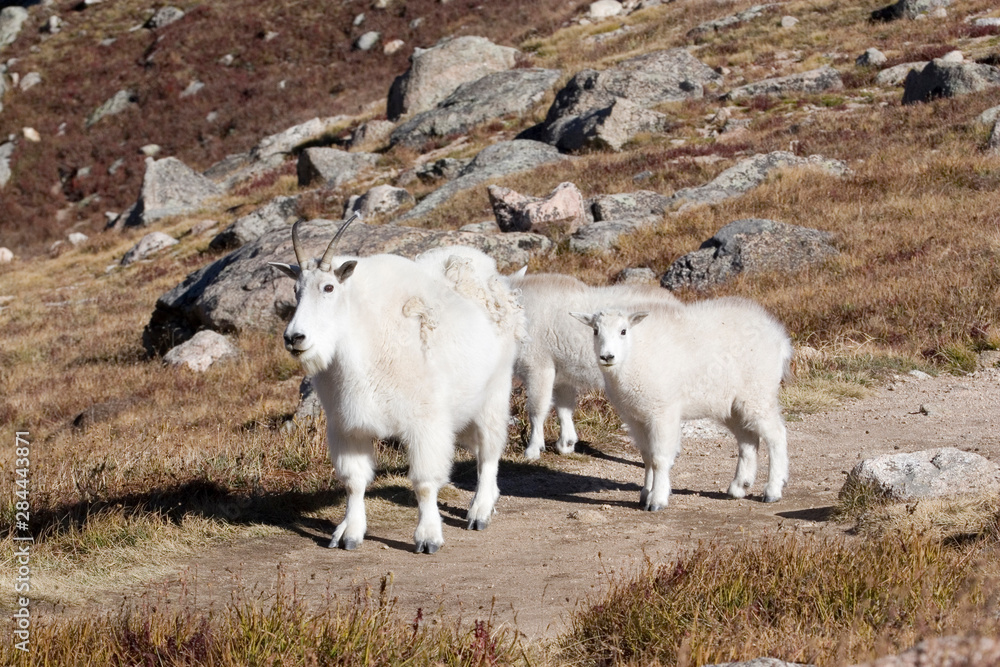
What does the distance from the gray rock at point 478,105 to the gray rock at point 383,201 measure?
8158 mm

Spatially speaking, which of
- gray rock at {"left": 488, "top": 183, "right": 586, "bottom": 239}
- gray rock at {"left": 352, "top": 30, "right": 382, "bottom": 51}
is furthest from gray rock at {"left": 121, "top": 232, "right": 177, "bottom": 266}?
gray rock at {"left": 352, "top": 30, "right": 382, "bottom": 51}

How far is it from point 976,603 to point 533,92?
35.3 metres

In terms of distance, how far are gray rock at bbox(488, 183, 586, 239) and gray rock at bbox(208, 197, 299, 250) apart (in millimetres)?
9490

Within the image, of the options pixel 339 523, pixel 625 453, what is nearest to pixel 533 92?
pixel 625 453

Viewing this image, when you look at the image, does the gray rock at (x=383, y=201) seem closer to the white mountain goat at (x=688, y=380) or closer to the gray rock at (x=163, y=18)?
the white mountain goat at (x=688, y=380)

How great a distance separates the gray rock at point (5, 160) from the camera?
1847 inches

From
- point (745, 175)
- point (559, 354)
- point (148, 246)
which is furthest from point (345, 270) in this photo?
point (148, 246)

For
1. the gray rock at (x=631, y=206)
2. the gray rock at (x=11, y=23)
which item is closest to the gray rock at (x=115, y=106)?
the gray rock at (x=11, y=23)

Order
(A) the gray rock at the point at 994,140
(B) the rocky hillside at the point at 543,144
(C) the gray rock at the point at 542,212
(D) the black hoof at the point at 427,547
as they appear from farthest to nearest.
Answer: (C) the gray rock at the point at 542,212, (A) the gray rock at the point at 994,140, (B) the rocky hillside at the point at 543,144, (D) the black hoof at the point at 427,547

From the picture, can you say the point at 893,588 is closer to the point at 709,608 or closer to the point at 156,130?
the point at 709,608

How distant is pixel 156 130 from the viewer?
161 ft

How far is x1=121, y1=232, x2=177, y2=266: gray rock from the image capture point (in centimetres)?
3306

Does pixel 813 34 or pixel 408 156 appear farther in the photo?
pixel 813 34

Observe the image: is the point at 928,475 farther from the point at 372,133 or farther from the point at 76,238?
→ the point at 76,238
